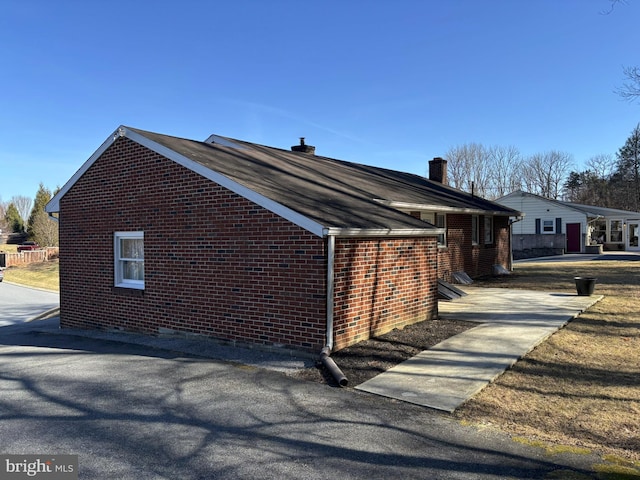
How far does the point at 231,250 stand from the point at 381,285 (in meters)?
2.65

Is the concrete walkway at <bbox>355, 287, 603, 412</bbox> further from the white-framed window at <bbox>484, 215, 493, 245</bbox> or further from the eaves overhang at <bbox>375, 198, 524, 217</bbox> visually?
the white-framed window at <bbox>484, 215, 493, 245</bbox>

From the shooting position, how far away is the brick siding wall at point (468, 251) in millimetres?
15680

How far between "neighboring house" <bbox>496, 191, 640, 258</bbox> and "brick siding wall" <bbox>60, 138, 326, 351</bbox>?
27341 mm

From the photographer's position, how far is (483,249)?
18.2 m

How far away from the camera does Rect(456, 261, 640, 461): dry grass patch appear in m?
4.50

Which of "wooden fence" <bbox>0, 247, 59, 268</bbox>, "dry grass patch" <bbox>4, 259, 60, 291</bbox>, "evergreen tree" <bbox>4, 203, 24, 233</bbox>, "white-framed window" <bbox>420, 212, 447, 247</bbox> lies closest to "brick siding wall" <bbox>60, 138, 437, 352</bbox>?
"white-framed window" <bbox>420, 212, 447, 247</bbox>

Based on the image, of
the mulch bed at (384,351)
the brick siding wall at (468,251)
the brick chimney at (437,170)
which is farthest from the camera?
the brick chimney at (437,170)

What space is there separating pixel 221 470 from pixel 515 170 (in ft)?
224

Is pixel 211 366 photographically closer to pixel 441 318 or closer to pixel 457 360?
pixel 457 360

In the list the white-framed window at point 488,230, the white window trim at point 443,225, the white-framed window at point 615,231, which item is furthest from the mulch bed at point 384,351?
the white-framed window at point 615,231

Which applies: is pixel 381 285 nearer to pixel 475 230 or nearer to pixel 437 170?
pixel 475 230

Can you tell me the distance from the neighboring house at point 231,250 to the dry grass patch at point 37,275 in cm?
2202

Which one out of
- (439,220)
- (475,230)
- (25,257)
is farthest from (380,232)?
(25,257)

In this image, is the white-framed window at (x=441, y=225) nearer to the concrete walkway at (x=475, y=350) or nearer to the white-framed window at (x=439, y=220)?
the white-framed window at (x=439, y=220)
